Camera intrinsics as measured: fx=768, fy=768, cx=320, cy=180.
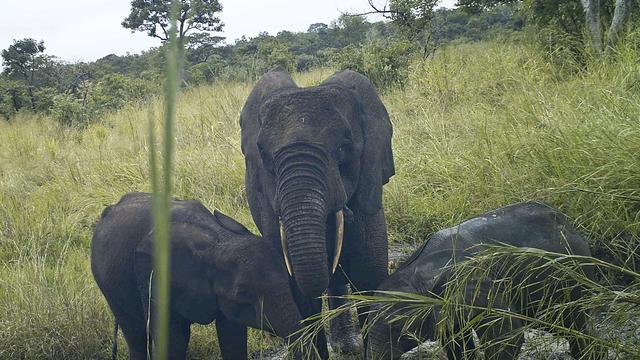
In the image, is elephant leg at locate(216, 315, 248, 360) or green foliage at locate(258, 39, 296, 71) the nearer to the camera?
elephant leg at locate(216, 315, 248, 360)

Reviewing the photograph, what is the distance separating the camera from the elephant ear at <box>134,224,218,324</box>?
3420 mm

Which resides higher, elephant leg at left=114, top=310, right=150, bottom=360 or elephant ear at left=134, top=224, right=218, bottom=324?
elephant ear at left=134, top=224, right=218, bottom=324

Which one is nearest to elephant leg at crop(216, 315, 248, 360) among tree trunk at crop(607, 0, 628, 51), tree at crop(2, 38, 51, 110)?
tree trunk at crop(607, 0, 628, 51)

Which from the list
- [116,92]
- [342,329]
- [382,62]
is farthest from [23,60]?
[342,329]

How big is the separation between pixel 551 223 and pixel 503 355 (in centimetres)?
63

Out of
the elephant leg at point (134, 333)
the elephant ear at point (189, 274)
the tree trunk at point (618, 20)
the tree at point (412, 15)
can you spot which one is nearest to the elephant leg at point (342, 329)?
the elephant ear at point (189, 274)

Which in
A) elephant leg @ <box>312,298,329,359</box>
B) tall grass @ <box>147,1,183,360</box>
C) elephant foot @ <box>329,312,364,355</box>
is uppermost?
tall grass @ <box>147,1,183,360</box>

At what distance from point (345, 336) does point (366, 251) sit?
59 cm

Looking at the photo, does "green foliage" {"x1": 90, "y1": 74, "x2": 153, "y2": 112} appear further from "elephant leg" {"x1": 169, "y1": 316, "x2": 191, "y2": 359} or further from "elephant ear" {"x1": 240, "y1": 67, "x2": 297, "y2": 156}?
"elephant leg" {"x1": 169, "y1": 316, "x2": 191, "y2": 359}

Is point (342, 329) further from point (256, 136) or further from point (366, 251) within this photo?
point (256, 136)

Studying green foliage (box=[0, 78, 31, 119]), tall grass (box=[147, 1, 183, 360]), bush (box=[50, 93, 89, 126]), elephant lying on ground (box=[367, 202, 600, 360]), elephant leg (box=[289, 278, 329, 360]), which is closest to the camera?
tall grass (box=[147, 1, 183, 360])

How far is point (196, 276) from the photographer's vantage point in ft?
11.3

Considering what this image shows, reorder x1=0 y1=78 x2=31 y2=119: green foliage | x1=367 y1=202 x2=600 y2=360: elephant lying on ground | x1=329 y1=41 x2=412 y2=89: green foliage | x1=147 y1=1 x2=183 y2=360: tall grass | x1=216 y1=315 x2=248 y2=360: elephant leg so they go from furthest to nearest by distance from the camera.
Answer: x1=0 y1=78 x2=31 y2=119: green foliage
x1=329 y1=41 x2=412 y2=89: green foliage
x1=216 y1=315 x2=248 y2=360: elephant leg
x1=367 y1=202 x2=600 y2=360: elephant lying on ground
x1=147 y1=1 x2=183 y2=360: tall grass

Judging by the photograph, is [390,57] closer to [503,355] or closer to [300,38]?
[503,355]
